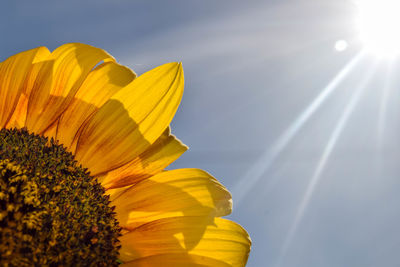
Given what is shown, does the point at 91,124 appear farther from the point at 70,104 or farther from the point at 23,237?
the point at 23,237

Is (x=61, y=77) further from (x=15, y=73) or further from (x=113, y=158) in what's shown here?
(x=113, y=158)

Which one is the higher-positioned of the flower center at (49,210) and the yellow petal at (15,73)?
the yellow petal at (15,73)

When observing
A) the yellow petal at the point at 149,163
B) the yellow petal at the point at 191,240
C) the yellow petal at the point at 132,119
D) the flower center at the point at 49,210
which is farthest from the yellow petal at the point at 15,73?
the yellow petal at the point at 191,240

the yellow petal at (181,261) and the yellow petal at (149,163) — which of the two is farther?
the yellow petal at (149,163)

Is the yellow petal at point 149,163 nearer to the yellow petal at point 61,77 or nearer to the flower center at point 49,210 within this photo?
the flower center at point 49,210

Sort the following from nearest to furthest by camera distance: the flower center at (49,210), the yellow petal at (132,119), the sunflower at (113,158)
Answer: the flower center at (49,210)
the sunflower at (113,158)
the yellow petal at (132,119)

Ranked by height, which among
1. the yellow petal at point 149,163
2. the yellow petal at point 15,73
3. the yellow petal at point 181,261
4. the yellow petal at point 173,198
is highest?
the yellow petal at point 15,73

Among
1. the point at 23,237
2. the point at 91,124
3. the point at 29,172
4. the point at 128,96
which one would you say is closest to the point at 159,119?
the point at 128,96

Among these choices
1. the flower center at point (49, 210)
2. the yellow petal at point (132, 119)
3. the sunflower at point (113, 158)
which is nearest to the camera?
the flower center at point (49, 210)
